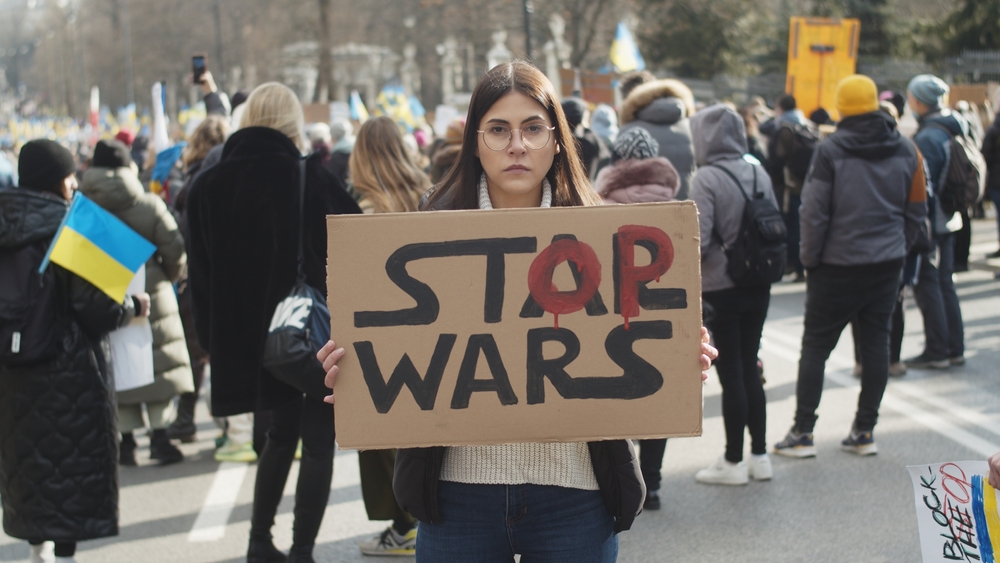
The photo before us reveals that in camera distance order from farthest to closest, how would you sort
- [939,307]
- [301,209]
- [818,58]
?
[818,58], [939,307], [301,209]

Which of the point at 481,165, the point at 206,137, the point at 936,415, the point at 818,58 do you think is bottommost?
the point at 936,415

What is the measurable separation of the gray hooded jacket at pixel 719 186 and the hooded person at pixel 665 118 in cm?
43

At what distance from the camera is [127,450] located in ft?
20.5

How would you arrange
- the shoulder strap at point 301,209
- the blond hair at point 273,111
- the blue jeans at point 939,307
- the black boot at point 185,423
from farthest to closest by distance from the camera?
the blue jeans at point 939,307
the black boot at point 185,423
the blond hair at point 273,111
the shoulder strap at point 301,209

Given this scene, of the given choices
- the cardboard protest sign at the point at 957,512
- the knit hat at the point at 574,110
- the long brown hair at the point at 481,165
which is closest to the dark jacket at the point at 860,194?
the knit hat at the point at 574,110

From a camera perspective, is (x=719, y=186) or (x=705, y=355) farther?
(x=719, y=186)

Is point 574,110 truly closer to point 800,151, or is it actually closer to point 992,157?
point 800,151

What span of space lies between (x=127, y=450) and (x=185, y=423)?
0.51 meters

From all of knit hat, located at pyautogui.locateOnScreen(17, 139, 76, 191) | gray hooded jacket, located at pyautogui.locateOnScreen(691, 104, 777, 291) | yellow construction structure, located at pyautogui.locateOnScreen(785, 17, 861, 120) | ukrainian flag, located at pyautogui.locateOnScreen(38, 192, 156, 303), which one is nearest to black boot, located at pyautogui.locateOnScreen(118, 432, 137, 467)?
ukrainian flag, located at pyautogui.locateOnScreen(38, 192, 156, 303)

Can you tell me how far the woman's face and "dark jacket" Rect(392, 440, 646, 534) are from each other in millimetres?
642

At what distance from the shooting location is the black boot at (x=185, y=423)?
21.9ft

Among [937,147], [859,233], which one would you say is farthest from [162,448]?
[937,147]

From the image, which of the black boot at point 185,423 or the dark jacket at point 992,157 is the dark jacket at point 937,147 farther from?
the black boot at point 185,423

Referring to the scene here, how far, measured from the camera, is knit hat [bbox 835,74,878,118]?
5.34 metres
